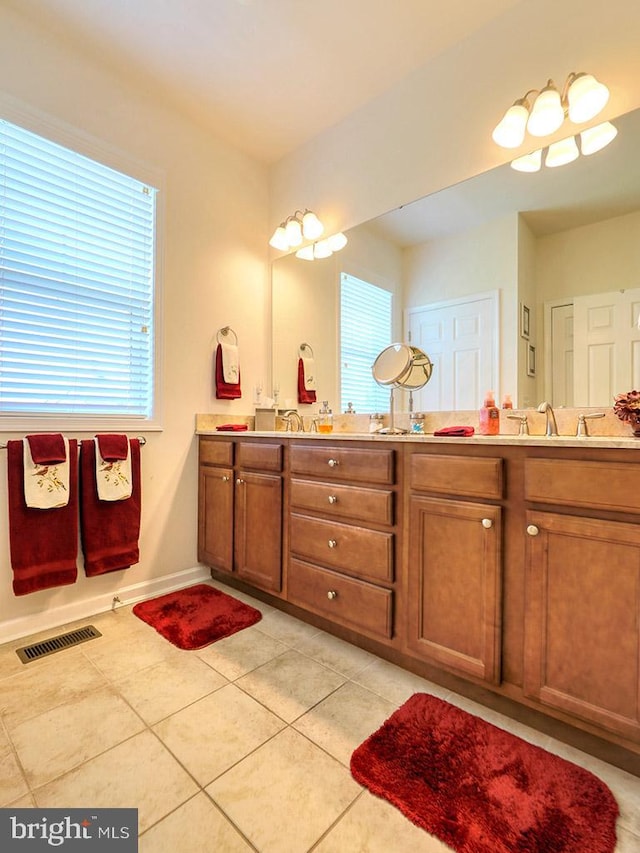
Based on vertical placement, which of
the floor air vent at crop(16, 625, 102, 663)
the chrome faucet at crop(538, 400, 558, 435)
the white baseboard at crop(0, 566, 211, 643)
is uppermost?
the chrome faucet at crop(538, 400, 558, 435)

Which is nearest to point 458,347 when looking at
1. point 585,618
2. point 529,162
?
point 529,162

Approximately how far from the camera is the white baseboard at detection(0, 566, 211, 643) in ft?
6.26

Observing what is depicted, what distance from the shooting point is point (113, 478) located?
6.91 feet

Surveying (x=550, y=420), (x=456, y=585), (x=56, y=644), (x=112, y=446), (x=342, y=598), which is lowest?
(x=56, y=644)

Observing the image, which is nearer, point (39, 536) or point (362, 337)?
point (39, 536)

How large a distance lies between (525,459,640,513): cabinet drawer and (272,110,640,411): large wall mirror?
582mm

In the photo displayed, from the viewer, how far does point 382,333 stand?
232 cm

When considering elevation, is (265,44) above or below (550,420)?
above

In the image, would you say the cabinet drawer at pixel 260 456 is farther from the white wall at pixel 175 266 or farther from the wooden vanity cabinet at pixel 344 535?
the white wall at pixel 175 266

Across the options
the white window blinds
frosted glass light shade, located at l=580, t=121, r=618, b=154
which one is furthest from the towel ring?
frosted glass light shade, located at l=580, t=121, r=618, b=154

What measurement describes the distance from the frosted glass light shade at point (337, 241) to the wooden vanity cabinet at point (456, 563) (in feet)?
5.01

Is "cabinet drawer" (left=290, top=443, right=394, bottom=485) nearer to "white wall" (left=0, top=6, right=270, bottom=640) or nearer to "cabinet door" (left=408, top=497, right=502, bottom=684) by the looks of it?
"cabinet door" (left=408, top=497, right=502, bottom=684)

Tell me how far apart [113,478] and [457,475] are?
1.64 metres

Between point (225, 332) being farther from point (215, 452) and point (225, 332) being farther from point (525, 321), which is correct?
point (525, 321)
